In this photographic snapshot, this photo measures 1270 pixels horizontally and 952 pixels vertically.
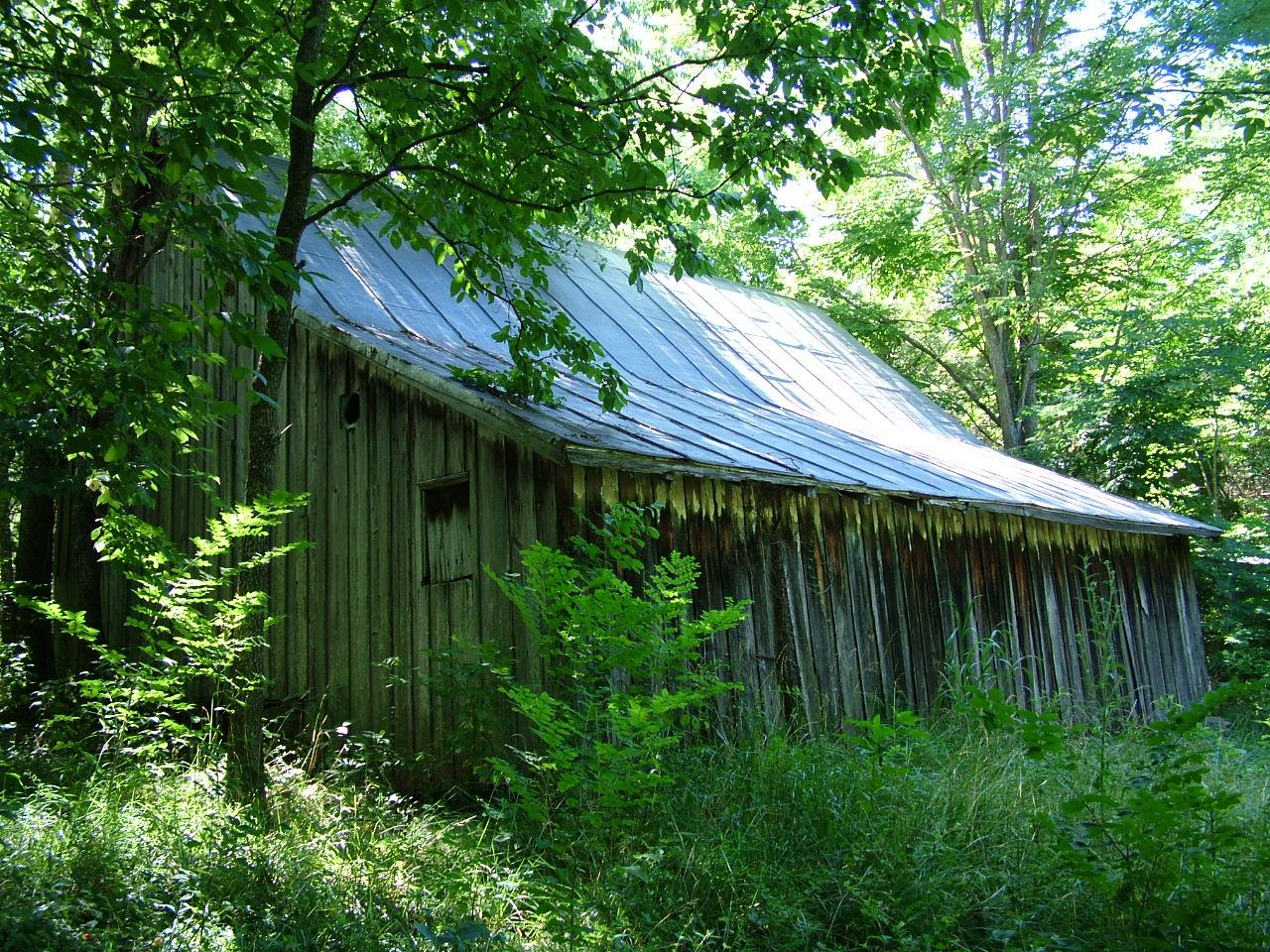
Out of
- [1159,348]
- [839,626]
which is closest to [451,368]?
[839,626]

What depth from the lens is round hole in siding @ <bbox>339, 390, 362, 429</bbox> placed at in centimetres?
827

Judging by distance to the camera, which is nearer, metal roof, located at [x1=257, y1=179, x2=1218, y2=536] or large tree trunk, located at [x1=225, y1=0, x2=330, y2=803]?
large tree trunk, located at [x1=225, y1=0, x2=330, y2=803]

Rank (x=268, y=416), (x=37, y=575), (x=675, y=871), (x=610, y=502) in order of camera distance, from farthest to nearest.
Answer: (x=37, y=575), (x=610, y=502), (x=268, y=416), (x=675, y=871)

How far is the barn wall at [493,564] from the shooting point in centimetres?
709

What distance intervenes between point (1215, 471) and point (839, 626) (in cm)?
1561

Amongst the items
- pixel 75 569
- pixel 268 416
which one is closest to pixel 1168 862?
pixel 268 416

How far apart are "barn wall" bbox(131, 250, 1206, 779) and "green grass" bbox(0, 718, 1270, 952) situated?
1480 millimetres

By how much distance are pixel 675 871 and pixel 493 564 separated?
2.82 metres

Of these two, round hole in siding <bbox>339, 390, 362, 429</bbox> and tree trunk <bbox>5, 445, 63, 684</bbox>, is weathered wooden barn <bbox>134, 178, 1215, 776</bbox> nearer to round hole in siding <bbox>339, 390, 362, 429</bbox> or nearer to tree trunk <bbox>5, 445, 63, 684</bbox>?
round hole in siding <bbox>339, 390, 362, 429</bbox>

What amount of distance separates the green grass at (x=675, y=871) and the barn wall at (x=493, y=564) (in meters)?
1.48

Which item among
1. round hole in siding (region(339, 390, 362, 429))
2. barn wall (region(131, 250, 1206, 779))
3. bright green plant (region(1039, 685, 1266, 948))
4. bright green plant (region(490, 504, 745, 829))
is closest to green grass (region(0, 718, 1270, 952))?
bright green plant (region(1039, 685, 1266, 948))

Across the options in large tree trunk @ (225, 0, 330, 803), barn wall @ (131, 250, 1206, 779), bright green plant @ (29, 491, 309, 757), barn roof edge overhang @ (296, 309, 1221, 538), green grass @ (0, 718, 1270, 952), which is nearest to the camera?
green grass @ (0, 718, 1270, 952)

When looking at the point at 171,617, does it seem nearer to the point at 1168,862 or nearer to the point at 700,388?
the point at 1168,862

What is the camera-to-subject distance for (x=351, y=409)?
8.32 m
